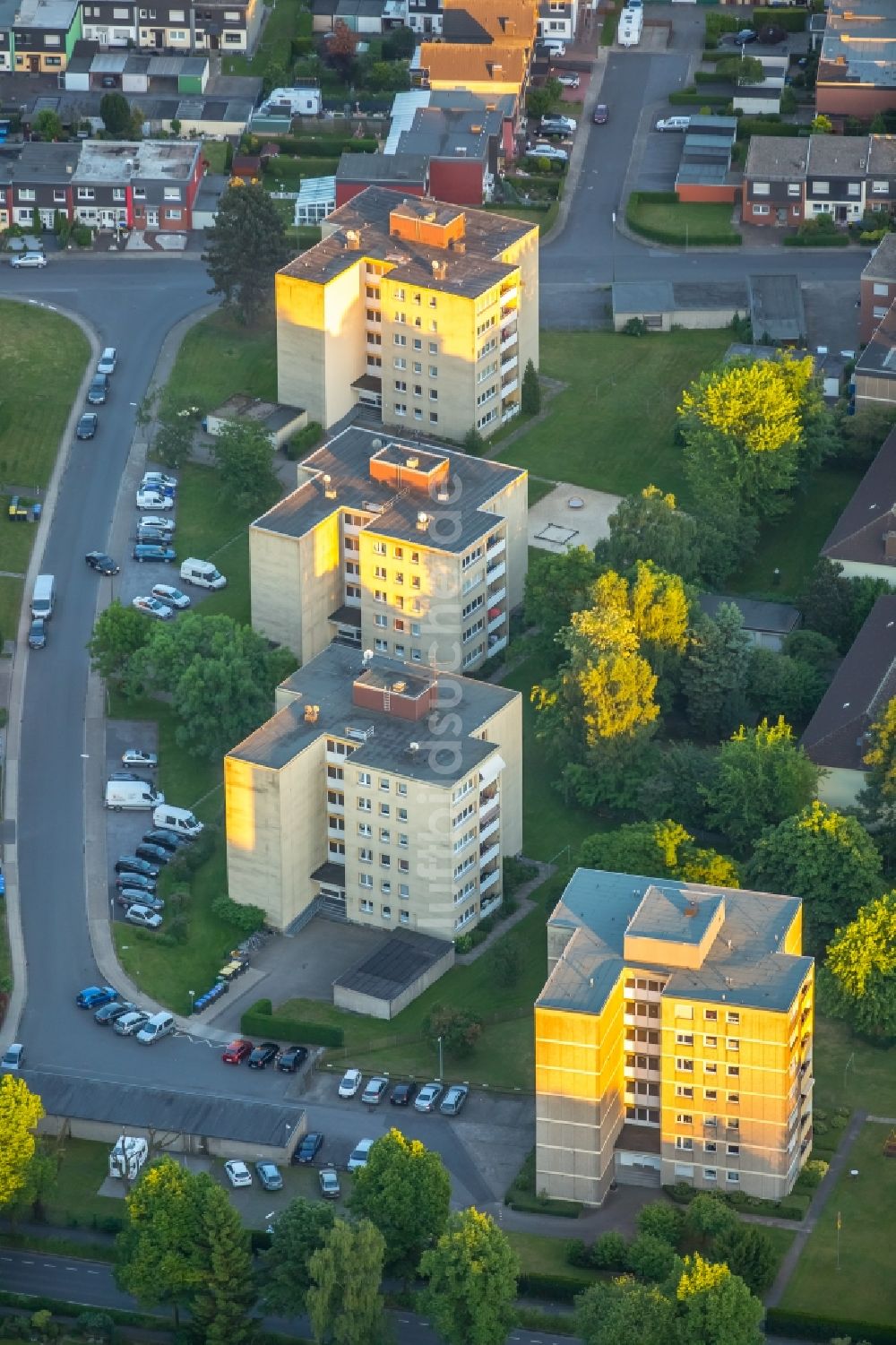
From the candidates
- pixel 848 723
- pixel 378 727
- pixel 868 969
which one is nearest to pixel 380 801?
pixel 378 727

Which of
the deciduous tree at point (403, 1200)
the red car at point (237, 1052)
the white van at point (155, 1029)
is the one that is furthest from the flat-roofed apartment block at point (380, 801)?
the deciduous tree at point (403, 1200)

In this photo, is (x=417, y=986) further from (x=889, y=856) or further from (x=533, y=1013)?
(x=889, y=856)

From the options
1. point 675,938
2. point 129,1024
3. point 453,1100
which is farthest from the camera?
point 129,1024

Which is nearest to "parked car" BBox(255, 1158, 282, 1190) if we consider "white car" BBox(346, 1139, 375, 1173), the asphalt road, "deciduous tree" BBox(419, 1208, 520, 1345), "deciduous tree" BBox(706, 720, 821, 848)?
"white car" BBox(346, 1139, 375, 1173)

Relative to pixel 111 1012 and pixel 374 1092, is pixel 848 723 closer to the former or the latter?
pixel 374 1092

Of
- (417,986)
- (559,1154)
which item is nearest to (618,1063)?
(559,1154)

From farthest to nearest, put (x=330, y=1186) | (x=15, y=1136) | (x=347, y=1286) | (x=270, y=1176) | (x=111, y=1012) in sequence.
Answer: (x=111, y=1012), (x=270, y=1176), (x=330, y=1186), (x=15, y=1136), (x=347, y=1286)
